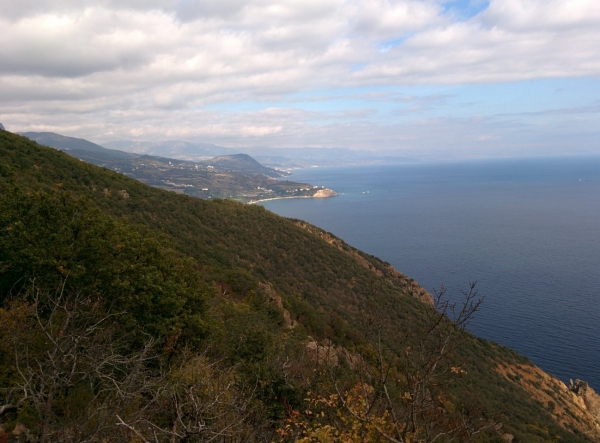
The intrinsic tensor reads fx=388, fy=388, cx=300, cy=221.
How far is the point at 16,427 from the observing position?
743 centimetres

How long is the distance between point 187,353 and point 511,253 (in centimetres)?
8263

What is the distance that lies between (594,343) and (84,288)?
55.1 metres

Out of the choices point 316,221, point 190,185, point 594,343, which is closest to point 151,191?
point 594,343

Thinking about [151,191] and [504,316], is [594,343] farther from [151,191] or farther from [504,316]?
[151,191]

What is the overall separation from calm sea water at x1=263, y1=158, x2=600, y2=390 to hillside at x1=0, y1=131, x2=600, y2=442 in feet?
47.8

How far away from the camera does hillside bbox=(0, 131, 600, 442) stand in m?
6.99

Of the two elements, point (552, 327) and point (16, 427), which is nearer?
point (16, 427)

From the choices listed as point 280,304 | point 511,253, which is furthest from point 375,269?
point 511,253

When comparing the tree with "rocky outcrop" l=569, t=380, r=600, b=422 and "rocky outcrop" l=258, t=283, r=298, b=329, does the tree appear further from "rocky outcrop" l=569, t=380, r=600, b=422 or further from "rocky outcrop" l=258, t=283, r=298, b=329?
"rocky outcrop" l=569, t=380, r=600, b=422

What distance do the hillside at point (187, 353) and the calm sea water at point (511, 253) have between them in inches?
574

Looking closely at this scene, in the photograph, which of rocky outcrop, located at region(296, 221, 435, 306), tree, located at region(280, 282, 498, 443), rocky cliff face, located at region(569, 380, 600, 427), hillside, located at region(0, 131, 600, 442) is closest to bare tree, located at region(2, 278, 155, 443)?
hillside, located at region(0, 131, 600, 442)

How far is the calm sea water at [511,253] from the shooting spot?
159ft

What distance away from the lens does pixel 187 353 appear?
12039mm

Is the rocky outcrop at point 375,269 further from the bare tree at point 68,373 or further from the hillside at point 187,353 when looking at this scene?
the bare tree at point 68,373
